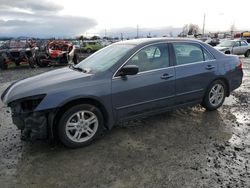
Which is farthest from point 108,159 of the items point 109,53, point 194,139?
point 109,53

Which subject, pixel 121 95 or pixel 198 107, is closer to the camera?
pixel 121 95

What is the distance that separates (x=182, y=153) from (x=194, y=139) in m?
0.59

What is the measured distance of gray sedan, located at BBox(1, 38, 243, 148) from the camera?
157 inches

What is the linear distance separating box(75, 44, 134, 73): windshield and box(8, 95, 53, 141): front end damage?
1.10 metres

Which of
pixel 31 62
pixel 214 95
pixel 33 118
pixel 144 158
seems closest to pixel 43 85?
pixel 33 118

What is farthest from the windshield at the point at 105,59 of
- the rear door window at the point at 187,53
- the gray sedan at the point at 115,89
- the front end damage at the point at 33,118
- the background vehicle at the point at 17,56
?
the background vehicle at the point at 17,56

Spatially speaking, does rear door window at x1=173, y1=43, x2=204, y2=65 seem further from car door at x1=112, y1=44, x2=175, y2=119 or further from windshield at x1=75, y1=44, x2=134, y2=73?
windshield at x1=75, y1=44, x2=134, y2=73

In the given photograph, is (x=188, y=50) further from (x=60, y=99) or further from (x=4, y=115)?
(x=4, y=115)

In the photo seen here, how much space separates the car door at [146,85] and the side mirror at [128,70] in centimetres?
8

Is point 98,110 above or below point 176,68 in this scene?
below

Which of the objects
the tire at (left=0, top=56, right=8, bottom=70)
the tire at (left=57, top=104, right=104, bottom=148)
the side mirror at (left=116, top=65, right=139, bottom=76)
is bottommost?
the tire at (left=0, top=56, right=8, bottom=70)

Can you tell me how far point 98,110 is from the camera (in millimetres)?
4305

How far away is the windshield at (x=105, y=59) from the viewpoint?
459cm

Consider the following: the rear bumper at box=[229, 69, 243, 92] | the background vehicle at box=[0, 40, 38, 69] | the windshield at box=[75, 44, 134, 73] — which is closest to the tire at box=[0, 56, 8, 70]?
the background vehicle at box=[0, 40, 38, 69]
